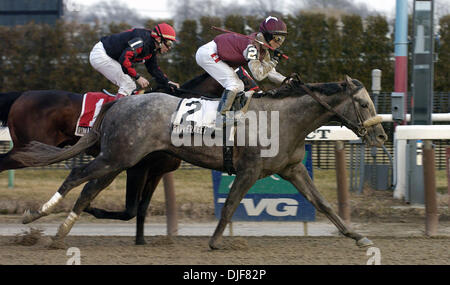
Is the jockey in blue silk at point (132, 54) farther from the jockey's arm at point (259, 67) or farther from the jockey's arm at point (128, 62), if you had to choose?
the jockey's arm at point (259, 67)

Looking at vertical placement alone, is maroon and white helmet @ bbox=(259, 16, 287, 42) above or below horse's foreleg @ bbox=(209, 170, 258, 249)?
above

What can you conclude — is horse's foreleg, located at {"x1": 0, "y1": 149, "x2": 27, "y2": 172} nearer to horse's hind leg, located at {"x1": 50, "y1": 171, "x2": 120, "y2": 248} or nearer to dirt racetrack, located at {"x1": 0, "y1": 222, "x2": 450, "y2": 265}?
dirt racetrack, located at {"x1": 0, "y1": 222, "x2": 450, "y2": 265}

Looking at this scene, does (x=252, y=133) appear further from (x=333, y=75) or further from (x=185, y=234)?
(x=333, y=75)

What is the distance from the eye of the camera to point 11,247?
231 inches

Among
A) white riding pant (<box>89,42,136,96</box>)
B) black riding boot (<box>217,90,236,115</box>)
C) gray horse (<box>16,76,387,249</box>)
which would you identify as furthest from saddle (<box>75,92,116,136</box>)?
black riding boot (<box>217,90,236,115</box>)

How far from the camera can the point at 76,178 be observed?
5.75m

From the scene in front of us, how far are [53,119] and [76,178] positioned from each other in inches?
43.4

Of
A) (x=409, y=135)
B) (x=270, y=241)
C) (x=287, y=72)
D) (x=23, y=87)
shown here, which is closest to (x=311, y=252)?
(x=270, y=241)

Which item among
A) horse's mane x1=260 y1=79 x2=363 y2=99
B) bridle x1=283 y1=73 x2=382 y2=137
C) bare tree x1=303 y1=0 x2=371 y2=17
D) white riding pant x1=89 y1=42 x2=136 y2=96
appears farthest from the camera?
bare tree x1=303 y1=0 x2=371 y2=17

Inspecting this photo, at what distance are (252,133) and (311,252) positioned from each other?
40.0 inches

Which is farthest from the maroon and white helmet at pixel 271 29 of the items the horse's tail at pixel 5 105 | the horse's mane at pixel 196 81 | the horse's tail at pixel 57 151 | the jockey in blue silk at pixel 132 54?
the horse's tail at pixel 5 105

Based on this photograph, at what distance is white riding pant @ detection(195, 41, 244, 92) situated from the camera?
582 centimetres

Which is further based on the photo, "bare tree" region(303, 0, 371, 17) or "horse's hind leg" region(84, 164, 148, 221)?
"bare tree" region(303, 0, 371, 17)

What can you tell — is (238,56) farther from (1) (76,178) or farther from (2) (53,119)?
(2) (53,119)
